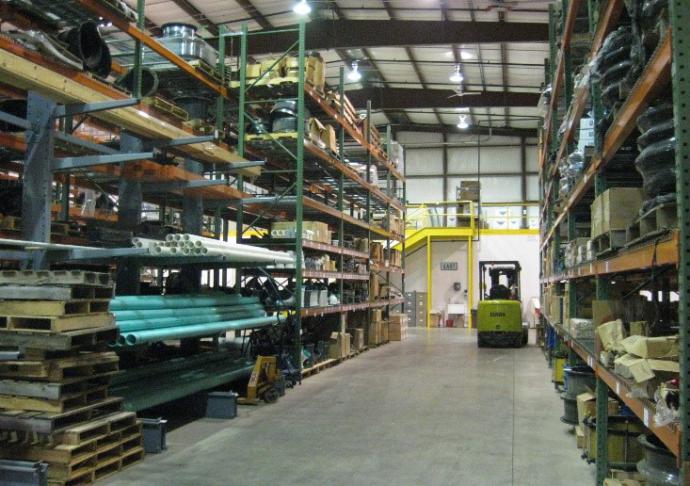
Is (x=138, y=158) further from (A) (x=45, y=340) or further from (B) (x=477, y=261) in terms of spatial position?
(B) (x=477, y=261)

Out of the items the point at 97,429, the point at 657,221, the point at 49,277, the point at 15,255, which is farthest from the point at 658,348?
the point at 15,255

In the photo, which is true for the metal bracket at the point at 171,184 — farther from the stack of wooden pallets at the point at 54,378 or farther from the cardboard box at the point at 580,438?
the cardboard box at the point at 580,438

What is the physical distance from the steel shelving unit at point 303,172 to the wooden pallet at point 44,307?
16.9ft

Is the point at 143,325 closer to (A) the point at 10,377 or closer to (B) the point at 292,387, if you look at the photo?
(A) the point at 10,377

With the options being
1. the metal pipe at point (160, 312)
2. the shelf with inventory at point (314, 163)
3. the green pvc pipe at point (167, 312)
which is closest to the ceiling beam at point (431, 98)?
the shelf with inventory at point (314, 163)

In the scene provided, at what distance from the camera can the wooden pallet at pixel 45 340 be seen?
4633mm

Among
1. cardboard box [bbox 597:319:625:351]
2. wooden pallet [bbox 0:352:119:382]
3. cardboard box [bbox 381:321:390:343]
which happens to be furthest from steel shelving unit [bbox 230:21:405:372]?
cardboard box [bbox 597:319:625:351]

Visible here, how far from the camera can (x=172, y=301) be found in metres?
6.66

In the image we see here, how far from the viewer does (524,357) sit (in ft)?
45.8

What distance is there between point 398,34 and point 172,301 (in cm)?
1043

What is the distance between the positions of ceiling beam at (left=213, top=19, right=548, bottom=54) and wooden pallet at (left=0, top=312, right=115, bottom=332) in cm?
1123

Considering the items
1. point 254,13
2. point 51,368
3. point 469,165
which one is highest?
point 254,13

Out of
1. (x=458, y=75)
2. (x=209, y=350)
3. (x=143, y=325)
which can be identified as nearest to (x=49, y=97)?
(x=143, y=325)

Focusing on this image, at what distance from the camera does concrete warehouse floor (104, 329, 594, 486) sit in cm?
509
